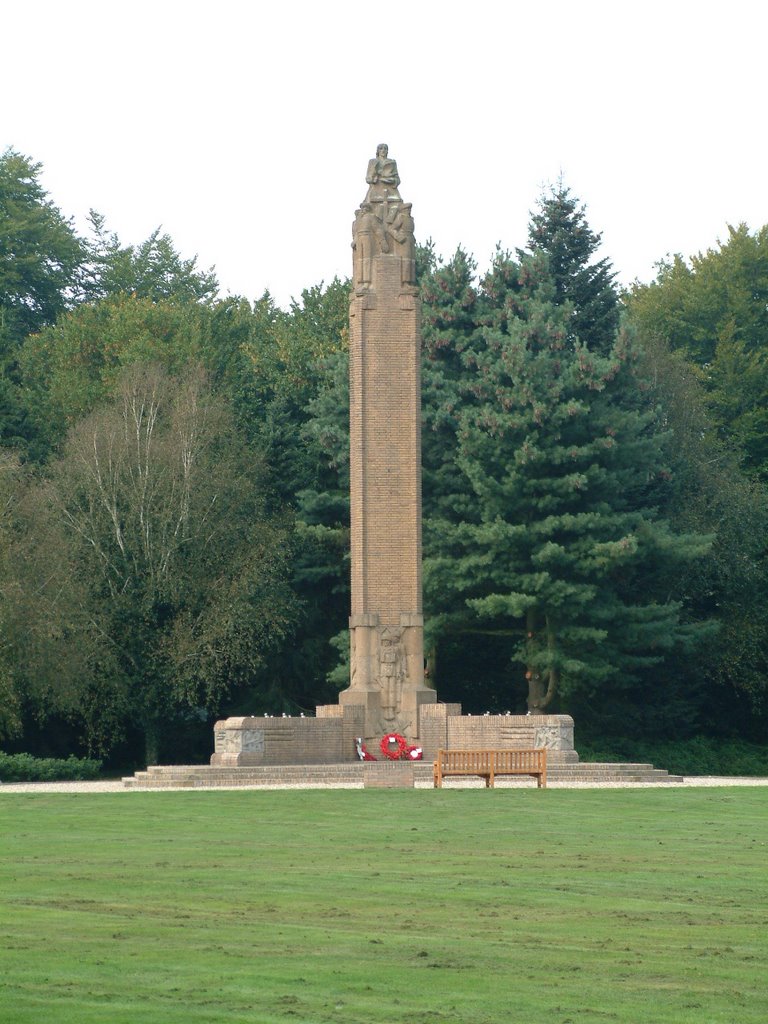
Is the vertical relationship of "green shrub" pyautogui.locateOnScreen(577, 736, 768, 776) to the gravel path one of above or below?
above

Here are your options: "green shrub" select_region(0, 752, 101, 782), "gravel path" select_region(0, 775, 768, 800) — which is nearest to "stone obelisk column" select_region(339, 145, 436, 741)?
"gravel path" select_region(0, 775, 768, 800)

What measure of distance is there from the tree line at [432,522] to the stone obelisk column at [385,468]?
210 inches

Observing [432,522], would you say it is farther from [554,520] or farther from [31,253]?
[31,253]

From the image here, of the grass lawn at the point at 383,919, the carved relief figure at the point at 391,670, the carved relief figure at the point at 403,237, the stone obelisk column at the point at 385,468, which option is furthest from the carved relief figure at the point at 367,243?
the grass lawn at the point at 383,919

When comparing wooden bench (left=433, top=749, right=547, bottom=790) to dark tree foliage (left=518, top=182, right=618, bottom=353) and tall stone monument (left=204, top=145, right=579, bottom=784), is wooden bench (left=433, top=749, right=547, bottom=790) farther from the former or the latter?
dark tree foliage (left=518, top=182, right=618, bottom=353)

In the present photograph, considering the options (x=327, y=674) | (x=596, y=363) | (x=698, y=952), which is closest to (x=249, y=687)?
(x=327, y=674)

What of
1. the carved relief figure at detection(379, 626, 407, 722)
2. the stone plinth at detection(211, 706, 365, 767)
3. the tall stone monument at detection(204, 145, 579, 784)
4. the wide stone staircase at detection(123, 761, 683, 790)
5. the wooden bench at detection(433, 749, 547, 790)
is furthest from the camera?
the carved relief figure at detection(379, 626, 407, 722)

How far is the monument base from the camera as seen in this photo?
127ft

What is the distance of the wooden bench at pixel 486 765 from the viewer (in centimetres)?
3275

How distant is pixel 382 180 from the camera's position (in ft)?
140

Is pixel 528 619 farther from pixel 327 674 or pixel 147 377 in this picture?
pixel 147 377

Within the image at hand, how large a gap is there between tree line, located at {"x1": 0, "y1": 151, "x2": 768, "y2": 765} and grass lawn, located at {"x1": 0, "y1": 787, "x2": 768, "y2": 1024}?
2179cm

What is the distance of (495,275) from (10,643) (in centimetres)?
1868

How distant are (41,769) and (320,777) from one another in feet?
22.8
